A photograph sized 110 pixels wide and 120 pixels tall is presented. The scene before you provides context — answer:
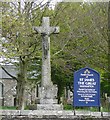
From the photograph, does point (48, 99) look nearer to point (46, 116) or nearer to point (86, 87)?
point (86, 87)

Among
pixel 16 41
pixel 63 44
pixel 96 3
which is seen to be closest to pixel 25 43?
pixel 16 41

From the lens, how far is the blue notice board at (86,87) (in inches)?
454

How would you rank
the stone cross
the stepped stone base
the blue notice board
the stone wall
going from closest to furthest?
the stone wall
the blue notice board
the stepped stone base
the stone cross

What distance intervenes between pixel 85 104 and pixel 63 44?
1245 centimetres

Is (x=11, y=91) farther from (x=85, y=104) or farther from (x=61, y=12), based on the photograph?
(x=85, y=104)

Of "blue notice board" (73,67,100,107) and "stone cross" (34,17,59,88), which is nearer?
"blue notice board" (73,67,100,107)

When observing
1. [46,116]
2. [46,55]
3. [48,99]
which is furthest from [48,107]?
[46,55]

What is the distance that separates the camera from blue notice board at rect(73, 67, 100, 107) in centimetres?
1154

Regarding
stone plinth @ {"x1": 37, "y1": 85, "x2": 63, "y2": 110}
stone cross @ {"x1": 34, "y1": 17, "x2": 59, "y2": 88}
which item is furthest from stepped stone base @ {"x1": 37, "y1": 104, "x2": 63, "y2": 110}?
stone cross @ {"x1": 34, "y1": 17, "x2": 59, "y2": 88}

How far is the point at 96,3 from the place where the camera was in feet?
73.0

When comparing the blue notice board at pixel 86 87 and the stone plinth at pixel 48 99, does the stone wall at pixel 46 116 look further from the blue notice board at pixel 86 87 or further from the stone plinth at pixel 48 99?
the stone plinth at pixel 48 99

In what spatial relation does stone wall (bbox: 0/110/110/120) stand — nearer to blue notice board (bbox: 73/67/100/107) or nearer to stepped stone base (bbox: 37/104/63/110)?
blue notice board (bbox: 73/67/100/107)

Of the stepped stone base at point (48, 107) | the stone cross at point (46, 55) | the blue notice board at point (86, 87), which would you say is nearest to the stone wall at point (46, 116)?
the blue notice board at point (86, 87)

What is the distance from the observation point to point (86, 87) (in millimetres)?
11562
